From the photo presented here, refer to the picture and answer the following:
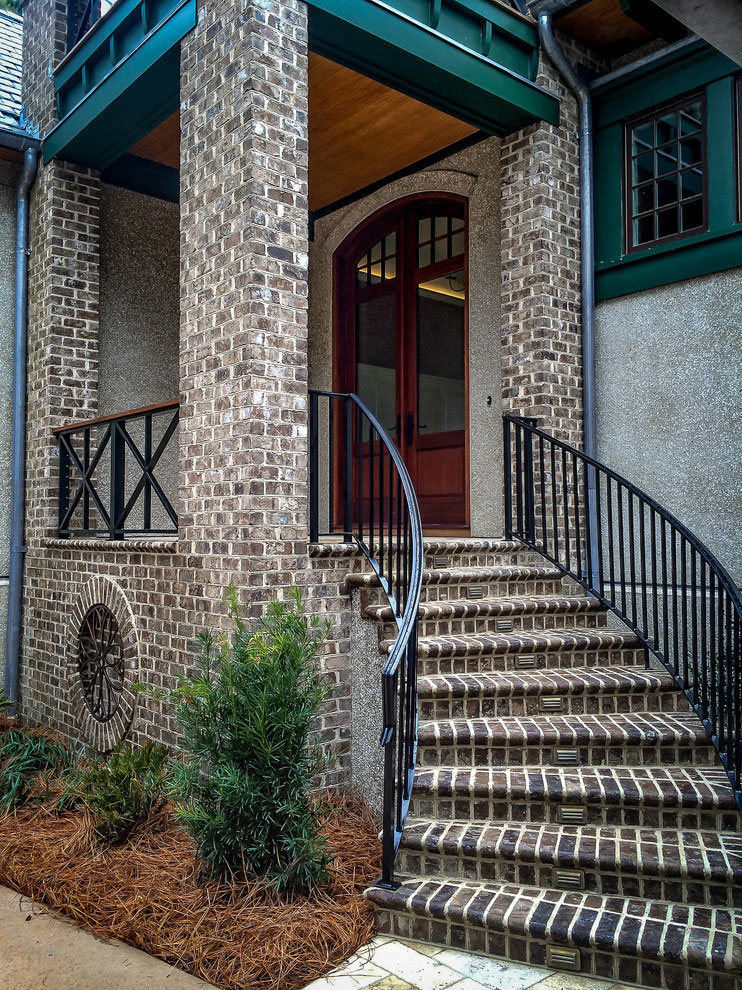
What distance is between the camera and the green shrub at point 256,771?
3.24 metres

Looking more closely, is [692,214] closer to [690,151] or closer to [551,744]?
[690,151]

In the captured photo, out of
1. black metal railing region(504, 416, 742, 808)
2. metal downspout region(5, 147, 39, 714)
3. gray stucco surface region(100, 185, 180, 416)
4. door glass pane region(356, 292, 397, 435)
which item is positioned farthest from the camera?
door glass pane region(356, 292, 397, 435)

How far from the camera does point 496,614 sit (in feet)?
15.1

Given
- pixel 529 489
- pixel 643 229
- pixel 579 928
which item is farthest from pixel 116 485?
pixel 643 229

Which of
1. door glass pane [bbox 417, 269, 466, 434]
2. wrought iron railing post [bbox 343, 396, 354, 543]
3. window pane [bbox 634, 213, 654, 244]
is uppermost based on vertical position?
window pane [bbox 634, 213, 654, 244]

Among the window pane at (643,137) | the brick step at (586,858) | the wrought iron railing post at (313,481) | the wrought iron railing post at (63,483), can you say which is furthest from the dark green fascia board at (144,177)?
the brick step at (586,858)

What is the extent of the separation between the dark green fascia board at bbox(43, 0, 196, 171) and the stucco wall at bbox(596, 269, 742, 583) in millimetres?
3244

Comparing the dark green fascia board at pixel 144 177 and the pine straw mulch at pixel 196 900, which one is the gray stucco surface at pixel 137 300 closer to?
the dark green fascia board at pixel 144 177

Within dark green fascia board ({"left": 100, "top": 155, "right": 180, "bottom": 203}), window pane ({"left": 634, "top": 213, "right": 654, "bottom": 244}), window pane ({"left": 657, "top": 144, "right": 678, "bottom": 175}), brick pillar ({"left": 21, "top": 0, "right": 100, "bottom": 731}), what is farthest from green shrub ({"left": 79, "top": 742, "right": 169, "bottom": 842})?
window pane ({"left": 657, "top": 144, "right": 678, "bottom": 175})

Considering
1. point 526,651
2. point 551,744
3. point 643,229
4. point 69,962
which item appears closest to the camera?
point 69,962

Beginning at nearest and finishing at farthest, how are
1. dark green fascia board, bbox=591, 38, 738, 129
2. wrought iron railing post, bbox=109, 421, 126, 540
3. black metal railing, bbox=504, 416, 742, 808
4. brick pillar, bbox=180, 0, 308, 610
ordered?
brick pillar, bbox=180, 0, 308, 610
black metal railing, bbox=504, 416, 742, 808
dark green fascia board, bbox=591, 38, 738, 129
wrought iron railing post, bbox=109, 421, 126, 540

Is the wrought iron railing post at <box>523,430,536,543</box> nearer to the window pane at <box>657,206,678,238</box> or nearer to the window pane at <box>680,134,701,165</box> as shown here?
the window pane at <box>657,206,678,238</box>

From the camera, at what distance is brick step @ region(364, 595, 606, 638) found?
4356 mm

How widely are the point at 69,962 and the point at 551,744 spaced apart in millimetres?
2140
